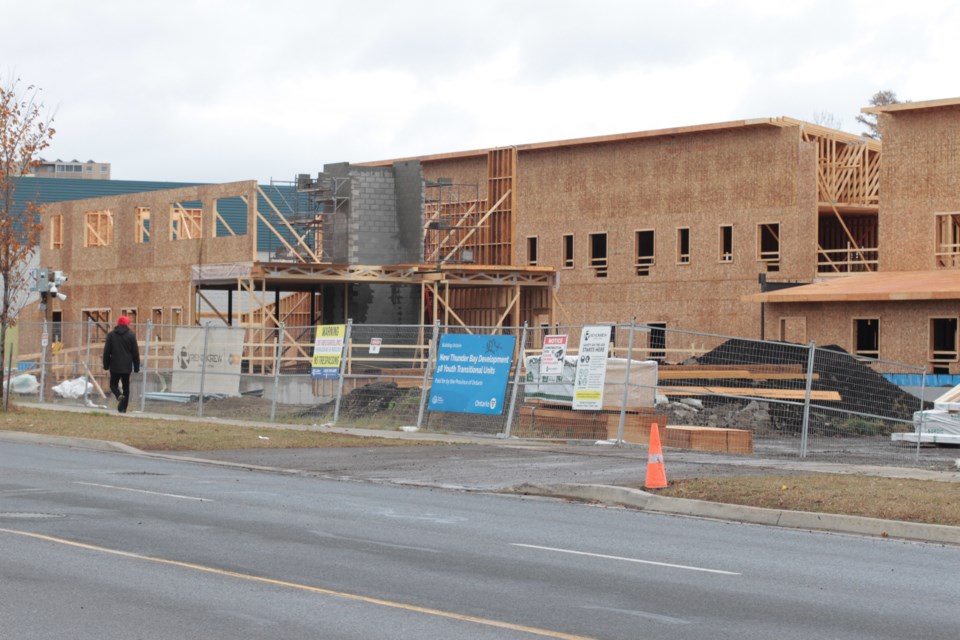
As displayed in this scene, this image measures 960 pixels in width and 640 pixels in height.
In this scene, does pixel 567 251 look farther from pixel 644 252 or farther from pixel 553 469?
pixel 553 469

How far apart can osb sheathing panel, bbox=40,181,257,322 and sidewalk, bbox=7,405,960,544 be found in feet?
79.4

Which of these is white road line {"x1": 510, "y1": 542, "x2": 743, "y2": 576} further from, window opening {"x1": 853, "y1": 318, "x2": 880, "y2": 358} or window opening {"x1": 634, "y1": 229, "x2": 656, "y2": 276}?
window opening {"x1": 634, "y1": 229, "x2": 656, "y2": 276}

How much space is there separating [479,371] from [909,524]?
12568 mm

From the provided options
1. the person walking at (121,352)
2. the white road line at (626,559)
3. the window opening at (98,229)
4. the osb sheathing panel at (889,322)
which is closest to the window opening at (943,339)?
the osb sheathing panel at (889,322)

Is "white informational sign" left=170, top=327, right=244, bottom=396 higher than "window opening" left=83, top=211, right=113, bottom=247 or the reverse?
the reverse

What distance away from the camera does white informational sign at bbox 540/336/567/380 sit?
2456 cm

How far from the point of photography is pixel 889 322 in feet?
142

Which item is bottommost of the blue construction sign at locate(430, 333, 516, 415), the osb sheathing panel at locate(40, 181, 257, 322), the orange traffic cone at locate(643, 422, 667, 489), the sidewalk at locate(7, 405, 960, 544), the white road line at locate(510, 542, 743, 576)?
the white road line at locate(510, 542, 743, 576)

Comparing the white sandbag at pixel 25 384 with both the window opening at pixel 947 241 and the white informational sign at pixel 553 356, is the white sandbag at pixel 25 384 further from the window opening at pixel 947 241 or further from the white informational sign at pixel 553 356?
the window opening at pixel 947 241

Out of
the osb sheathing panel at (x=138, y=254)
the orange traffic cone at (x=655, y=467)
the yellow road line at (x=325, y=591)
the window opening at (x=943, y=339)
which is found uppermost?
the osb sheathing panel at (x=138, y=254)

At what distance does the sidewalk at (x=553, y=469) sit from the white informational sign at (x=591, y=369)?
0.78 meters

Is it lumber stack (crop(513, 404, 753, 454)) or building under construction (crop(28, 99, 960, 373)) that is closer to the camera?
lumber stack (crop(513, 404, 753, 454))

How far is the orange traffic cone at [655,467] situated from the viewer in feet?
54.7

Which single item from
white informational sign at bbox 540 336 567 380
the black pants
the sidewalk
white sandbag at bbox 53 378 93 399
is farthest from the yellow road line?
white sandbag at bbox 53 378 93 399
